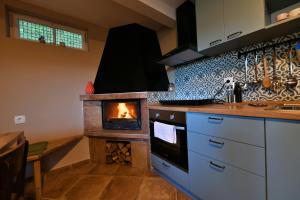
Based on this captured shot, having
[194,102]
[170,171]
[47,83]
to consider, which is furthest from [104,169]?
[194,102]

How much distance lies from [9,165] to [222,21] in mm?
1894

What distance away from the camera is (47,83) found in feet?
7.57

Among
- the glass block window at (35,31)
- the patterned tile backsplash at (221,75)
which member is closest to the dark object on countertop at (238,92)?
the patterned tile backsplash at (221,75)

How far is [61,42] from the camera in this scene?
2.48 meters

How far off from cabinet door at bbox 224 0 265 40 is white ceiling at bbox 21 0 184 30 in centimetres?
83

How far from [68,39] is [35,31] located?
436 mm

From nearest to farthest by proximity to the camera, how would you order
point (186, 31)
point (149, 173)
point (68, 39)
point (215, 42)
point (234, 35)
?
1. point (234, 35)
2. point (215, 42)
3. point (186, 31)
4. point (149, 173)
5. point (68, 39)

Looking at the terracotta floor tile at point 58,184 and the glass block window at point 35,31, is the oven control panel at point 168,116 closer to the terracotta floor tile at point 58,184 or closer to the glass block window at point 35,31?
the terracotta floor tile at point 58,184

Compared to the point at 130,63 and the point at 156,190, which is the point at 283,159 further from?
the point at 130,63

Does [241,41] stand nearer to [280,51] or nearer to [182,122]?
[280,51]

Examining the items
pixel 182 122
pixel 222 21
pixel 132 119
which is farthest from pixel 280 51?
pixel 132 119

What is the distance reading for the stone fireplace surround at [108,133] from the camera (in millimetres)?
2305

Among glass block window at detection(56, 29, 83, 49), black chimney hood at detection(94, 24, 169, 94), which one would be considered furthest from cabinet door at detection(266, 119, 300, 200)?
glass block window at detection(56, 29, 83, 49)

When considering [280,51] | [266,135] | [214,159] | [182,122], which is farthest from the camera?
[182,122]
